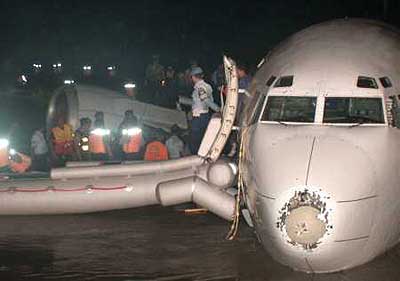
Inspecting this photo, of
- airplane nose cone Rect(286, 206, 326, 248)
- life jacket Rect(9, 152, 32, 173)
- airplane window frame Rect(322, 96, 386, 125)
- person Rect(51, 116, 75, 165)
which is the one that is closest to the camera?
airplane nose cone Rect(286, 206, 326, 248)

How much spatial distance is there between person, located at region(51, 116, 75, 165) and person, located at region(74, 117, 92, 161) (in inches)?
18.6

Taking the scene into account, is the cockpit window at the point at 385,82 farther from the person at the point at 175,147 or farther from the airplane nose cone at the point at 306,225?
the person at the point at 175,147

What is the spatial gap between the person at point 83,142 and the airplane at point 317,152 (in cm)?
681

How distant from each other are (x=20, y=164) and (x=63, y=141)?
7.06 feet

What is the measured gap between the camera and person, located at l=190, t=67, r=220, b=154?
1645 centimetres

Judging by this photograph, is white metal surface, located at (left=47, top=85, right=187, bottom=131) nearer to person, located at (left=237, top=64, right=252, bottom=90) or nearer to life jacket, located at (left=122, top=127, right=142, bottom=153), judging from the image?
life jacket, located at (left=122, top=127, right=142, bottom=153)

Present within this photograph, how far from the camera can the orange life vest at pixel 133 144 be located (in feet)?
62.7

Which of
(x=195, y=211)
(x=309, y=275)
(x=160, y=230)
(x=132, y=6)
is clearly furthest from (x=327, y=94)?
(x=132, y=6)

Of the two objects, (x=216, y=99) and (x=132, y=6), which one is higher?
(x=132, y=6)

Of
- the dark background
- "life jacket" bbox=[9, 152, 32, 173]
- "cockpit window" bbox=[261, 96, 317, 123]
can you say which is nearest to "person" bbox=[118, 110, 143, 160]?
"life jacket" bbox=[9, 152, 32, 173]

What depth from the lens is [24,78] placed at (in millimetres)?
63844

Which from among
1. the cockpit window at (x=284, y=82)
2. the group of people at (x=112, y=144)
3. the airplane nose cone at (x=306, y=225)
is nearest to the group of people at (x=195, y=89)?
the group of people at (x=112, y=144)

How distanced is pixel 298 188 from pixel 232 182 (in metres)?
3.70

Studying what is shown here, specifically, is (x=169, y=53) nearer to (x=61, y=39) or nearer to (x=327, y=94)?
(x=61, y=39)
